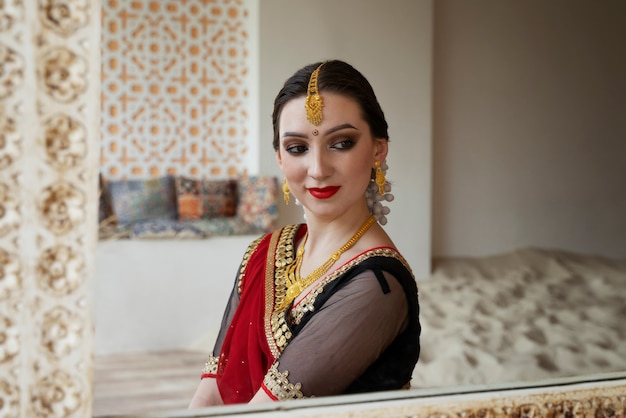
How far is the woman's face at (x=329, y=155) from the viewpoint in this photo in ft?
2.94

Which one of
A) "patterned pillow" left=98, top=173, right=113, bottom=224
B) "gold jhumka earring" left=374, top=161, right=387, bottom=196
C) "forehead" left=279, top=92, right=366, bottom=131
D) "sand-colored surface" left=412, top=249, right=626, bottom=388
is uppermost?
"forehead" left=279, top=92, right=366, bottom=131

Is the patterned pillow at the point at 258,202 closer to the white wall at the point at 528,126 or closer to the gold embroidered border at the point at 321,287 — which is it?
the gold embroidered border at the point at 321,287

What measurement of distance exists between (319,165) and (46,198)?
38 cm

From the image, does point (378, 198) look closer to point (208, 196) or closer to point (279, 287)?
point (279, 287)

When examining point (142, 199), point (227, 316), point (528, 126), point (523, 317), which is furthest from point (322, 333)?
point (523, 317)

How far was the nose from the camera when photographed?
2.94 ft

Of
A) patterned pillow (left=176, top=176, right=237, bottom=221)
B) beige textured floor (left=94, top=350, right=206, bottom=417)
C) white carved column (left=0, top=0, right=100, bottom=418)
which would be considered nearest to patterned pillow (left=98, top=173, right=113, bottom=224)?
patterned pillow (left=176, top=176, right=237, bottom=221)

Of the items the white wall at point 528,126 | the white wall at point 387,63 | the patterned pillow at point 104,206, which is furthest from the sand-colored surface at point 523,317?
the patterned pillow at point 104,206

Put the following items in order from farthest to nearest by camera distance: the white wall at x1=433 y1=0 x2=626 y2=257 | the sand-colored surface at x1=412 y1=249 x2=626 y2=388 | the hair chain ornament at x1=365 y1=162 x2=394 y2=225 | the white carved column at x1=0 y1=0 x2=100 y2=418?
the sand-colored surface at x1=412 y1=249 x2=626 y2=388 → the white wall at x1=433 y1=0 x2=626 y2=257 → the hair chain ornament at x1=365 y1=162 x2=394 y2=225 → the white carved column at x1=0 y1=0 x2=100 y2=418

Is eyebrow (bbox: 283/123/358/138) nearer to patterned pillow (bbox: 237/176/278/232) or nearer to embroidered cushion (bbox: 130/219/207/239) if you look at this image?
patterned pillow (bbox: 237/176/278/232)

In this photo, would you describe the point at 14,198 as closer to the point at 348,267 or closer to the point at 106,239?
the point at 106,239

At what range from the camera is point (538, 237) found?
1.44 metres

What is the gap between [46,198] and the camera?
67cm

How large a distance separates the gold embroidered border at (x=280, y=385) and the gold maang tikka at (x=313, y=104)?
37cm
